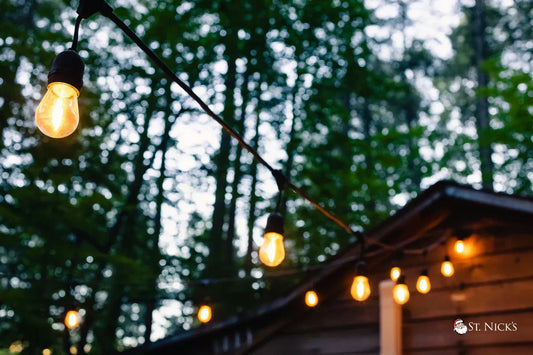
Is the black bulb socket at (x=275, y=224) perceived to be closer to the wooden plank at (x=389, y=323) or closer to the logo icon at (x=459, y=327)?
the wooden plank at (x=389, y=323)

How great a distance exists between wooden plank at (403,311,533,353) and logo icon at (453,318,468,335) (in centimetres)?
4

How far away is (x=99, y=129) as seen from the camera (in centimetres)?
1390

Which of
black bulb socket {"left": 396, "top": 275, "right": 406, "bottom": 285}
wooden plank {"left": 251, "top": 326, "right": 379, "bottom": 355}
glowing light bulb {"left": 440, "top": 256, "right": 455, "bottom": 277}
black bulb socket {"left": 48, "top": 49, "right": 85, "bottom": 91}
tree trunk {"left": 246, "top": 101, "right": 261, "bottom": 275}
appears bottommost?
wooden plank {"left": 251, "top": 326, "right": 379, "bottom": 355}

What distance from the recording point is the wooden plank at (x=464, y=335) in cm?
632

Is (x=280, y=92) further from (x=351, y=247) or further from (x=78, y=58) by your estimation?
(x=78, y=58)

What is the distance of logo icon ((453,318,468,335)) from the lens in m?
6.71

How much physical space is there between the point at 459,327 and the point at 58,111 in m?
6.12

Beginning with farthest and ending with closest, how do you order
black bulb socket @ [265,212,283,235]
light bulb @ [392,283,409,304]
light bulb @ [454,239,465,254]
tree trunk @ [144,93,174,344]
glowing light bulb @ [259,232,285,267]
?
tree trunk @ [144,93,174,344]
light bulb @ [454,239,465,254]
light bulb @ [392,283,409,304]
black bulb socket @ [265,212,283,235]
glowing light bulb @ [259,232,285,267]

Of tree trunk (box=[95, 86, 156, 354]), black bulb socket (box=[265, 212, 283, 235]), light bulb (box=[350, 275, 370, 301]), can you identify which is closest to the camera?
black bulb socket (box=[265, 212, 283, 235])

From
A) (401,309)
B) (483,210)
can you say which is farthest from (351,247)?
(483,210)

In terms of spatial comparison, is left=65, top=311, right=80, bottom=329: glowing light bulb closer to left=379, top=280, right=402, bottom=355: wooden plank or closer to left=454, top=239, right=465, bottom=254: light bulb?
left=379, top=280, right=402, bottom=355: wooden plank

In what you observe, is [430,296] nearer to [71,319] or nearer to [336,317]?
[336,317]

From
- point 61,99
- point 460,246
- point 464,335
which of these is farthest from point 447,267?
point 61,99

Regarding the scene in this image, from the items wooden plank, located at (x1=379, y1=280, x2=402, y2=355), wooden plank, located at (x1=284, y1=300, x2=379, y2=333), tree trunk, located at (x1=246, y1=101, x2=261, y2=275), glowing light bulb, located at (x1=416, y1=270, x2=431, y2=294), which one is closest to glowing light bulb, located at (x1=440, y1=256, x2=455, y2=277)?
glowing light bulb, located at (x1=416, y1=270, x2=431, y2=294)
